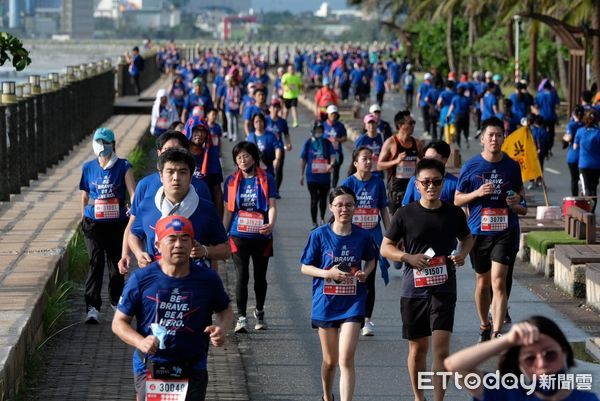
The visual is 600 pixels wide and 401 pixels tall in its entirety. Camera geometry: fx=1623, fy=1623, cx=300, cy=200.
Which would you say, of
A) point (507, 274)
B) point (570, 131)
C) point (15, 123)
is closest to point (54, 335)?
point (507, 274)

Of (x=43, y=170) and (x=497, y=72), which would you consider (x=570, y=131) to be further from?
(x=497, y=72)

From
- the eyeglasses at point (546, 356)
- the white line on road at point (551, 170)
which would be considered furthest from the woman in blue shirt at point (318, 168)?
the eyeglasses at point (546, 356)

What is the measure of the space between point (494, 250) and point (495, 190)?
1.49 feet

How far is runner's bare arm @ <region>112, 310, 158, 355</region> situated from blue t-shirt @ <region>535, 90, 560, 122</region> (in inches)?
938

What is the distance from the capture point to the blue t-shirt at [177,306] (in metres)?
7.48

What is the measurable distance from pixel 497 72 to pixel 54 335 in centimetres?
4640

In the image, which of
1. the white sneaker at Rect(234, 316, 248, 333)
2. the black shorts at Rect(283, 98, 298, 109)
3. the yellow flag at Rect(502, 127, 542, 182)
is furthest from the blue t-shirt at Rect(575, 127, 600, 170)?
the black shorts at Rect(283, 98, 298, 109)

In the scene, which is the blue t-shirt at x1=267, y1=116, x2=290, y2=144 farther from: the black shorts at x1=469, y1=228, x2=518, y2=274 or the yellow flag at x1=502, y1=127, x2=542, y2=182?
the black shorts at x1=469, y1=228, x2=518, y2=274

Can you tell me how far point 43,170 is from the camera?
79.4 feet

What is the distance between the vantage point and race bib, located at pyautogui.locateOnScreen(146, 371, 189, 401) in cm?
749

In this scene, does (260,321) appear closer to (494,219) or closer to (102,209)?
(102,209)

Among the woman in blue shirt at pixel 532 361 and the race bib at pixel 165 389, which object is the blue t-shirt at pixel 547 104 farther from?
the woman in blue shirt at pixel 532 361

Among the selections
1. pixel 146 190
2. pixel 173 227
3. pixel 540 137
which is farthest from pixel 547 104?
pixel 173 227

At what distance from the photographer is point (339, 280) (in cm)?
982
